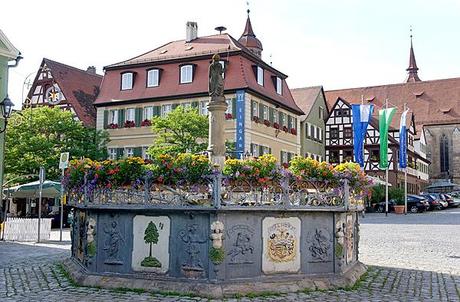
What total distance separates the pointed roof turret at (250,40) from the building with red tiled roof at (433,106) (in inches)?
609

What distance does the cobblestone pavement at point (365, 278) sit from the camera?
31.5 feet

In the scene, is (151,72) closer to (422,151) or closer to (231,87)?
(231,87)

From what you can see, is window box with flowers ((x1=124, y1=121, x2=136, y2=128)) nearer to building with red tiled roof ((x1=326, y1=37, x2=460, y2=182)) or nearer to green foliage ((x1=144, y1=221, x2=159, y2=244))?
green foliage ((x1=144, y1=221, x2=159, y2=244))

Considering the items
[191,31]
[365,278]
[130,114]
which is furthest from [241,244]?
[191,31]

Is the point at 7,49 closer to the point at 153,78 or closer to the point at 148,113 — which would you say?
the point at 148,113

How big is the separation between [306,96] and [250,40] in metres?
12.8

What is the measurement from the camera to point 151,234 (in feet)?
34.4

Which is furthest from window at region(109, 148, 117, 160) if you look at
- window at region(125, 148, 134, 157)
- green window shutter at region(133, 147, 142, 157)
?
green window shutter at region(133, 147, 142, 157)

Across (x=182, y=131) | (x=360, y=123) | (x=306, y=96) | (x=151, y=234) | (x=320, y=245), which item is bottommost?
(x=320, y=245)

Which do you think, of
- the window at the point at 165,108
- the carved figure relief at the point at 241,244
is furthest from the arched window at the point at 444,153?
the carved figure relief at the point at 241,244

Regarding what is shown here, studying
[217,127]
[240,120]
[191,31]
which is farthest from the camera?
[191,31]

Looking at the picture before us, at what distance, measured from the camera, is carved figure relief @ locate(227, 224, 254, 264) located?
32.7 ft

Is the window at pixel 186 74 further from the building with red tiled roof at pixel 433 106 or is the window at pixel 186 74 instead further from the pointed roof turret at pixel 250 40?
the building with red tiled roof at pixel 433 106

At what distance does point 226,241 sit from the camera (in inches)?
390
